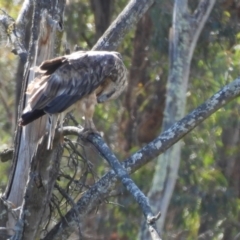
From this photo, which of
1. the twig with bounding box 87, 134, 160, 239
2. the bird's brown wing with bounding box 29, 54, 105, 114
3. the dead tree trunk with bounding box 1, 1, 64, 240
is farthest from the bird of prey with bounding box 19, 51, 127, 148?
the twig with bounding box 87, 134, 160, 239

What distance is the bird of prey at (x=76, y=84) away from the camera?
4.61 metres

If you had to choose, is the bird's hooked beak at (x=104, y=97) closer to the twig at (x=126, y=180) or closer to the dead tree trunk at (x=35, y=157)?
the dead tree trunk at (x=35, y=157)

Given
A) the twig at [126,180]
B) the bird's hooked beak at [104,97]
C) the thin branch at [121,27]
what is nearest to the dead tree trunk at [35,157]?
the twig at [126,180]

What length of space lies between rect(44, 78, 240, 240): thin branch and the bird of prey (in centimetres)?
21

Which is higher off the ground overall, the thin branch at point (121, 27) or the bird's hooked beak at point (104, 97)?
the thin branch at point (121, 27)

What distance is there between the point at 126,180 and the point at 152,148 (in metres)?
0.83

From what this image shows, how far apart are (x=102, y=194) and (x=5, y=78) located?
9.03 metres

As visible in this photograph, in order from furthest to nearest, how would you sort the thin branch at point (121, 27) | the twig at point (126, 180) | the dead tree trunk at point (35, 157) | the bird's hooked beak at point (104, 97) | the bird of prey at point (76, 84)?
the thin branch at point (121, 27) → the bird's hooked beak at point (104, 97) → the bird of prey at point (76, 84) → the dead tree trunk at point (35, 157) → the twig at point (126, 180)

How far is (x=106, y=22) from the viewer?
1266cm

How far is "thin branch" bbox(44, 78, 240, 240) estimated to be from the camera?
15.2 ft

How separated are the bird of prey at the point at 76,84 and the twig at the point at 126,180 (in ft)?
1.02

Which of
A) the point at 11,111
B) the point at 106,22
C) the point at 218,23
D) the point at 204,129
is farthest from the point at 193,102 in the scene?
the point at 11,111

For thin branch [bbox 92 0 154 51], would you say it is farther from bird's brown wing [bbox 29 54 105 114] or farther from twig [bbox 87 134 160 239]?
twig [bbox 87 134 160 239]

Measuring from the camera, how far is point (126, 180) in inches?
152
